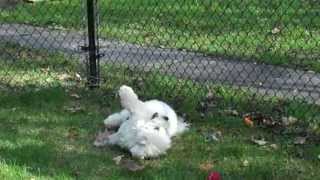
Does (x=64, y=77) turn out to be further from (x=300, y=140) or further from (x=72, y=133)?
(x=300, y=140)

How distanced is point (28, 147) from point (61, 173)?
55cm

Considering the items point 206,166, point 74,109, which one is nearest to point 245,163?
point 206,166

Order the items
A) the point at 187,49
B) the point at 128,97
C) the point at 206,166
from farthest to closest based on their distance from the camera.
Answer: the point at 187,49 < the point at 128,97 < the point at 206,166

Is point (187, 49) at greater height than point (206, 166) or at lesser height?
greater

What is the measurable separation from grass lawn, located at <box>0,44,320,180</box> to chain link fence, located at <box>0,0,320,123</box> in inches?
1.2

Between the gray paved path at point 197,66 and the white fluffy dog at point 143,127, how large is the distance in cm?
139

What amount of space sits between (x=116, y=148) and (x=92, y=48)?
4.95 feet

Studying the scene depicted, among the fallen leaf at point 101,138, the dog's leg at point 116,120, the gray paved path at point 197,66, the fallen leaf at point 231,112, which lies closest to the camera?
the fallen leaf at point 101,138

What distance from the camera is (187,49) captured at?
753cm

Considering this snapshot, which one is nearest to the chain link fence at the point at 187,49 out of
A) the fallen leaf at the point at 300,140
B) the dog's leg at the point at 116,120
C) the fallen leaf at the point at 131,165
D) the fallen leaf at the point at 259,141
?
the fallen leaf at the point at 300,140

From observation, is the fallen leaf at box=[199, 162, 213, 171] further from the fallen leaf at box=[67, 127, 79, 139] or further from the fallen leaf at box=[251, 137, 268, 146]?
the fallen leaf at box=[67, 127, 79, 139]

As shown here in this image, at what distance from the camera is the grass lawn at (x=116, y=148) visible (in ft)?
15.4

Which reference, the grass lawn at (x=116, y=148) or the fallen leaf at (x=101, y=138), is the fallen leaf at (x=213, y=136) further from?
the fallen leaf at (x=101, y=138)

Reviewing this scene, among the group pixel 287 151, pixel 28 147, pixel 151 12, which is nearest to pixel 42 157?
pixel 28 147
